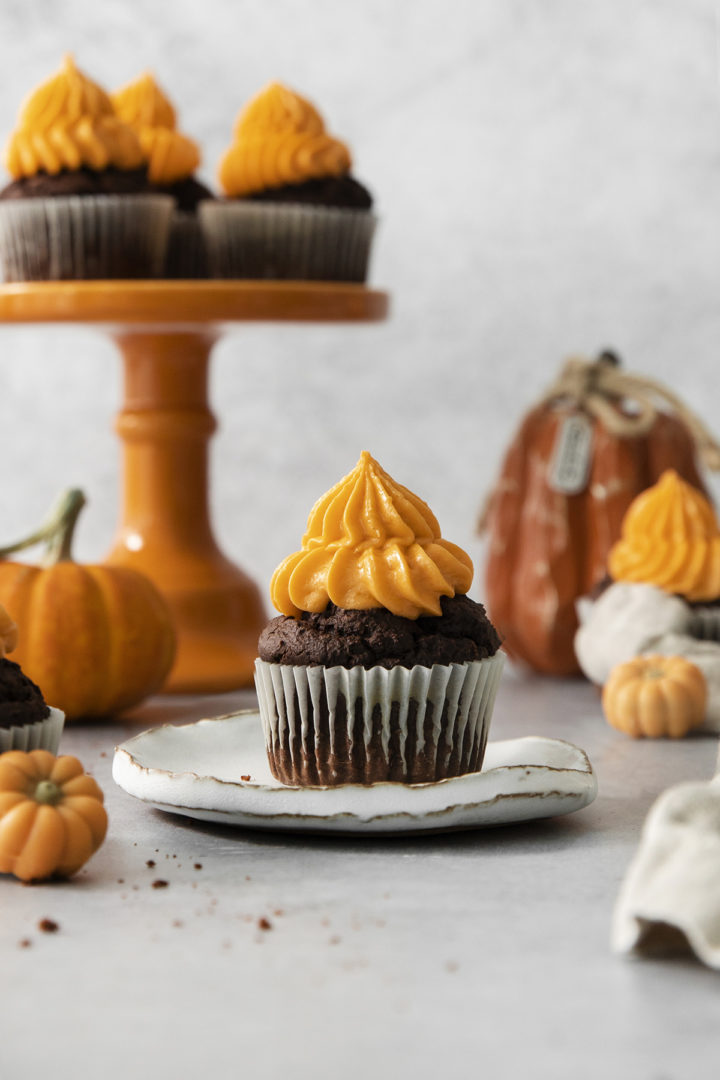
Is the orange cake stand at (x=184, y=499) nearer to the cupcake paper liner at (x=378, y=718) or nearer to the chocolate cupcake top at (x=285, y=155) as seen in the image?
the chocolate cupcake top at (x=285, y=155)

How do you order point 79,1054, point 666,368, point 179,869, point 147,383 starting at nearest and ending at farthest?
1. point 79,1054
2. point 179,869
3. point 147,383
4. point 666,368

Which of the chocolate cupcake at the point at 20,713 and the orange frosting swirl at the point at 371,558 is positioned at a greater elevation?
the orange frosting swirl at the point at 371,558

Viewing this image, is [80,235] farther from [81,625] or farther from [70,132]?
[81,625]

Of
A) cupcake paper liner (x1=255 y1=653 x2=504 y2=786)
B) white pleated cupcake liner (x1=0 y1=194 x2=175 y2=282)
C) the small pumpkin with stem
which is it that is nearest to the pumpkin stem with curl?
the small pumpkin with stem

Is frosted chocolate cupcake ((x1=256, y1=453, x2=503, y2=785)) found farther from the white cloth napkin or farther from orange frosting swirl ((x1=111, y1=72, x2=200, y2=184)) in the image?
orange frosting swirl ((x1=111, y1=72, x2=200, y2=184))

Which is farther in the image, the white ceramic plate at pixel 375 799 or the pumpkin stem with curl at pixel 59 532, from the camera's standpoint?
the pumpkin stem with curl at pixel 59 532

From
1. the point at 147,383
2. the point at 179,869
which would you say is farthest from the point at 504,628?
the point at 179,869

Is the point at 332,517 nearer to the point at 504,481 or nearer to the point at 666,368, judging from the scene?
the point at 504,481

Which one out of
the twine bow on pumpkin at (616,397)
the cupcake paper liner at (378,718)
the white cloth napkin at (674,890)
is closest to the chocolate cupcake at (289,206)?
the twine bow on pumpkin at (616,397)
